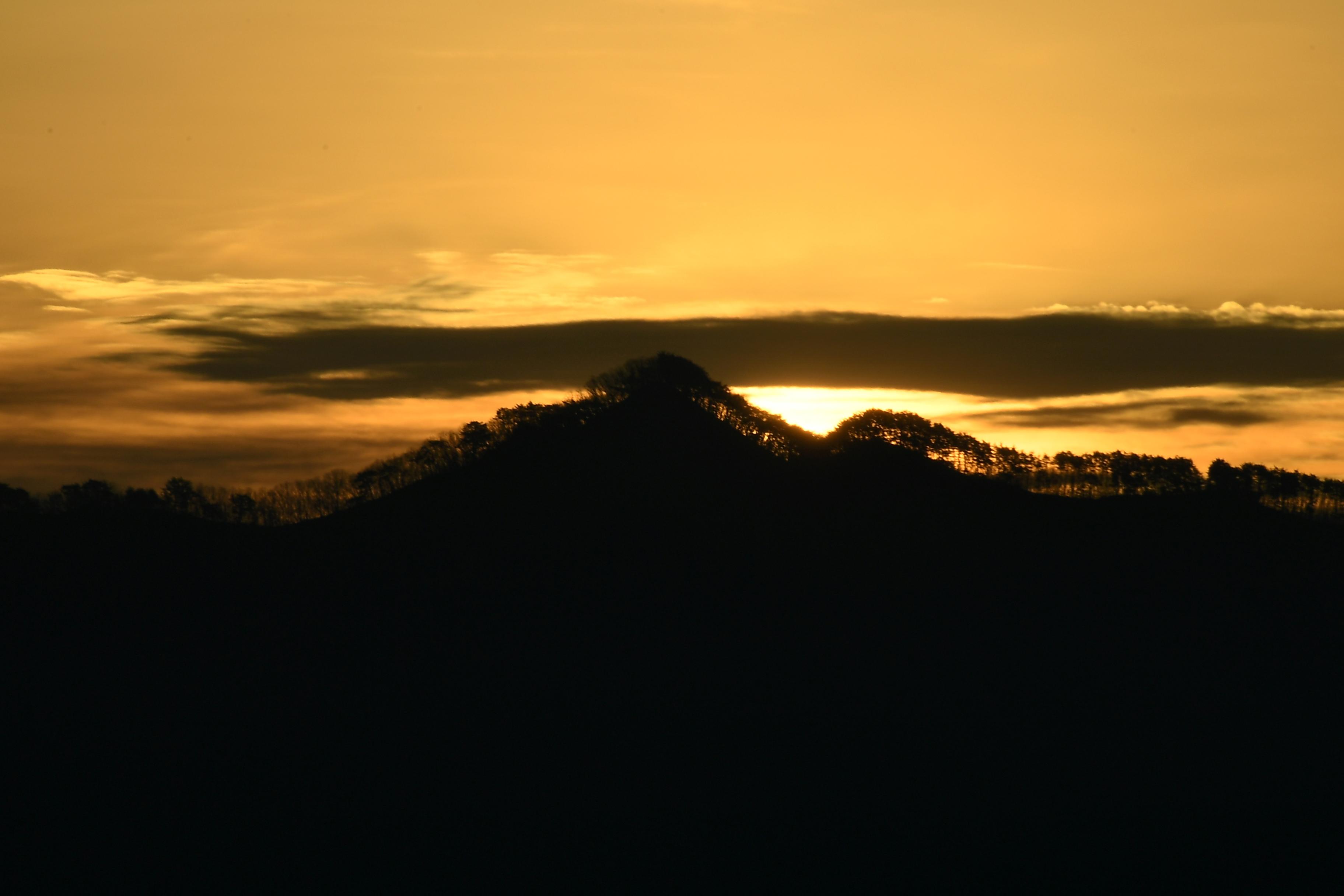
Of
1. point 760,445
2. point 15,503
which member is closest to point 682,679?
point 760,445

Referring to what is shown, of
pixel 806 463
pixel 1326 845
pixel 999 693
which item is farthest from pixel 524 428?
pixel 1326 845

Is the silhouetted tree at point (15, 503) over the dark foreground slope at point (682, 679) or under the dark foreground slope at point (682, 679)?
over

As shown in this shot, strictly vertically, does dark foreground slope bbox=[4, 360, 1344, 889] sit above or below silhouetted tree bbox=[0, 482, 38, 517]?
below

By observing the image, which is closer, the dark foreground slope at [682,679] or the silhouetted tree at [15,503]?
the dark foreground slope at [682,679]

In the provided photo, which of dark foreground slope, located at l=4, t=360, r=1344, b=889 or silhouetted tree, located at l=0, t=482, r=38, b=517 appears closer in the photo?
dark foreground slope, located at l=4, t=360, r=1344, b=889

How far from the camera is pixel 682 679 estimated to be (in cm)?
3472

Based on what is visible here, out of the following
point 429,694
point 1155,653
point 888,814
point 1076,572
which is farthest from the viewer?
point 1076,572

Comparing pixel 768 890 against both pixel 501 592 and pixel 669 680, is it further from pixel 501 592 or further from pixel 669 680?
pixel 501 592

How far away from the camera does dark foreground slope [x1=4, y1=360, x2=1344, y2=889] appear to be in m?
30.3

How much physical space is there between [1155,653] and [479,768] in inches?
841

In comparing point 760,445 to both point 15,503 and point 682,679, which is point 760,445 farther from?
point 15,503

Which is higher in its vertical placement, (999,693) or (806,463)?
(806,463)

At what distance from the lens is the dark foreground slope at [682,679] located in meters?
30.3

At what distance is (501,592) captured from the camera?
Answer: 37750mm
